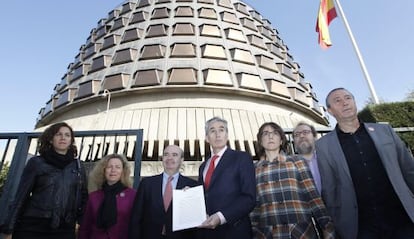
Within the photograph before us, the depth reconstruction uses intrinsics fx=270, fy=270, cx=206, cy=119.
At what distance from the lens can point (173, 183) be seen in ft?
10.8

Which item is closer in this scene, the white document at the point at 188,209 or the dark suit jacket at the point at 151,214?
the white document at the point at 188,209

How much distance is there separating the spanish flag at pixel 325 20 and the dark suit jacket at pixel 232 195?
12224mm

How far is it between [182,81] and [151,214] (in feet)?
44.2

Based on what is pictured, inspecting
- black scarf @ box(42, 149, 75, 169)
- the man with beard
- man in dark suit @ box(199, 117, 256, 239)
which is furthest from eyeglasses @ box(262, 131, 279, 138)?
black scarf @ box(42, 149, 75, 169)

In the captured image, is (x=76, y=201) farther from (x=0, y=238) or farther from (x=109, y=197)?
(x=0, y=238)

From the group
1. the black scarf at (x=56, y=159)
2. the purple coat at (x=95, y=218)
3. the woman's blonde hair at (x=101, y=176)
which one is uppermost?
the black scarf at (x=56, y=159)

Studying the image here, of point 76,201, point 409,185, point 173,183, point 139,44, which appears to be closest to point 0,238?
point 76,201

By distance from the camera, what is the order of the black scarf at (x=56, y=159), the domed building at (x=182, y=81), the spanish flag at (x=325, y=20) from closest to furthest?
1. the black scarf at (x=56, y=159)
2. the spanish flag at (x=325, y=20)
3. the domed building at (x=182, y=81)

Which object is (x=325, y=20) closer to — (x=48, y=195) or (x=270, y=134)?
(x=270, y=134)

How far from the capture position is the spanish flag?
519 inches

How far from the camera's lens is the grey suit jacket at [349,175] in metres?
2.47

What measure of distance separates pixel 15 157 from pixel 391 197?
584cm

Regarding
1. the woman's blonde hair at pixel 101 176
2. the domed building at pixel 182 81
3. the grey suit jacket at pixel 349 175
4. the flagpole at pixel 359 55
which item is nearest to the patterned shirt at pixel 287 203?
the grey suit jacket at pixel 349 175

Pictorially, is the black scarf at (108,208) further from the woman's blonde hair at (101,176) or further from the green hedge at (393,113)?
the green hedge at (393,113)
